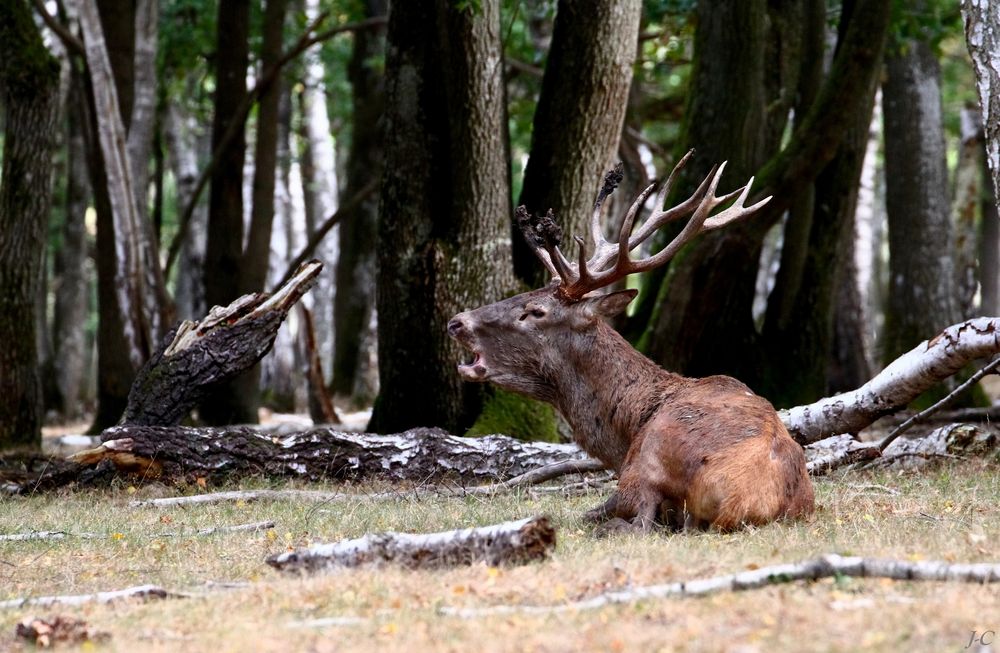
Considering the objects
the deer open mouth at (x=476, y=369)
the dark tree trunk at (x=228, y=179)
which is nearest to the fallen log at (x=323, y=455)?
the deer open mouth at (x=476, y=369)

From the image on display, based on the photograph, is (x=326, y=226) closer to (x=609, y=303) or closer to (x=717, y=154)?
(x=717, y=154)

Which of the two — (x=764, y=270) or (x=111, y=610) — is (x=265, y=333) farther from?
(x=764, y=270)

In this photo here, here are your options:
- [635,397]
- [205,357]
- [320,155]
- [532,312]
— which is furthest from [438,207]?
[320,155]

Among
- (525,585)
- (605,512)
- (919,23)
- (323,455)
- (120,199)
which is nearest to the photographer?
(525,585)

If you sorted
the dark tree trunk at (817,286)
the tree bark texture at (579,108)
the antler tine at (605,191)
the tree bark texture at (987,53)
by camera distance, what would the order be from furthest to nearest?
the dark tree trunk at (817,286) → the tree bark texture at (579,108) → the antler tine at (605,191) → the tree bark texture at (987,53)

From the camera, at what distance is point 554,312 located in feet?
27.0

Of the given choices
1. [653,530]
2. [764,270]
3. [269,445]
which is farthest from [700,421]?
[764,270]

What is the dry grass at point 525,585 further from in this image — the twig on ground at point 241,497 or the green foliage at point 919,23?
the green foliage at point 919,23

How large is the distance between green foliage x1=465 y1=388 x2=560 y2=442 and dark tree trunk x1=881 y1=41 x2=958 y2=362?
269 inches

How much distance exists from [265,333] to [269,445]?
3.34ft

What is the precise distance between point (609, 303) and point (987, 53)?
2855 mm

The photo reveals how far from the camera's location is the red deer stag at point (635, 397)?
6902 mm

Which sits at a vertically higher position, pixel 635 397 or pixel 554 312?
pixel 554 312

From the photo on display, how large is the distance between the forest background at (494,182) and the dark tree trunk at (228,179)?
0.03 metres
